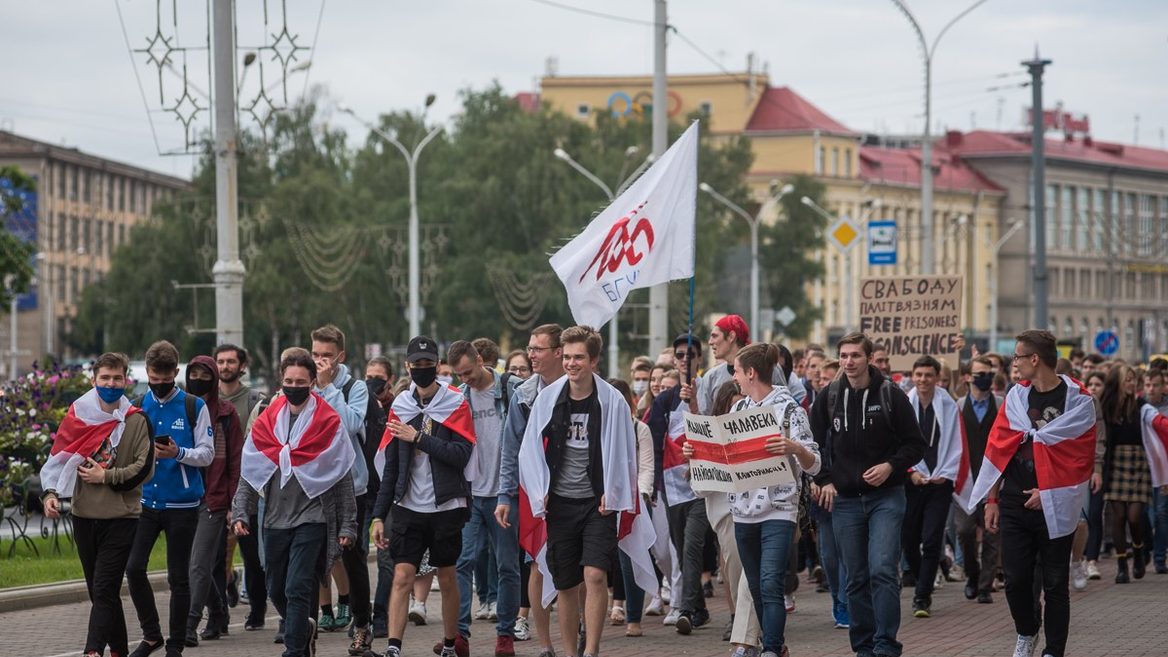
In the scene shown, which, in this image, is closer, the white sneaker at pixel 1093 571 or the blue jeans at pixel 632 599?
the blue jeans at pixel 632 599

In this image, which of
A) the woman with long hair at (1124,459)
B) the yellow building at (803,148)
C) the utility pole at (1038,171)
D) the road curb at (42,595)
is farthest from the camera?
the yellow building at (803,148)

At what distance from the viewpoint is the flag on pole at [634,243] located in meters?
12.8

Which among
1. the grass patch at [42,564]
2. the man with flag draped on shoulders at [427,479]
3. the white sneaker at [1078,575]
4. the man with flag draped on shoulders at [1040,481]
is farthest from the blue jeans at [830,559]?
the grass patch at [42,564]

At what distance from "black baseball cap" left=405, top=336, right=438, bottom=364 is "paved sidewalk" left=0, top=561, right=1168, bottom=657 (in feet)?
6.23

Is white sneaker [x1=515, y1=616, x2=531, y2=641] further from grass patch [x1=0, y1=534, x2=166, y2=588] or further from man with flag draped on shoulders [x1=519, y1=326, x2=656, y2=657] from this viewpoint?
grass patch [x1=0, y1=534, x2=166, y2=588]

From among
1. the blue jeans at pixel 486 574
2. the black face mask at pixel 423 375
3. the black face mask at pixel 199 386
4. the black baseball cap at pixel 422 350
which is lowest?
the blue jeans at pixel 486 574

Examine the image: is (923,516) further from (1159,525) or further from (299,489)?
(299,489)

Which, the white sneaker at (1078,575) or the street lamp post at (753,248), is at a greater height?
the street lamp post at (753,248)

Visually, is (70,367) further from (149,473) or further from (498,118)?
(498,118)

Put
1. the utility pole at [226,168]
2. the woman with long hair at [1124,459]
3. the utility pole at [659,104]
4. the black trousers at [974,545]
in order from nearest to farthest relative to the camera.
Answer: the black trousers at [974,545]
the woman with long hair at [1124,459]
the utility pole at [226,168]
the utility pole at [659,104]

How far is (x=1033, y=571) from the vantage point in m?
11.2

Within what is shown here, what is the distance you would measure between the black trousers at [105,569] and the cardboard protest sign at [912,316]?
9.02 m

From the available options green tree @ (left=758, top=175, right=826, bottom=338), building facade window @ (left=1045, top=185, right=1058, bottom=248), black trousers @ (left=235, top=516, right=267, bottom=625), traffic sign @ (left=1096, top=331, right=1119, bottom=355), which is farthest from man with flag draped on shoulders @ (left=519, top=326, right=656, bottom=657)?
building facade window @ (left=1045, top=185, right=1058, bottom=248)

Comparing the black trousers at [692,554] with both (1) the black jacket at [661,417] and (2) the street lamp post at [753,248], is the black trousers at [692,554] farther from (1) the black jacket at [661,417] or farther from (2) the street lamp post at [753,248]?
(2) the street lamp post at [753,248]
